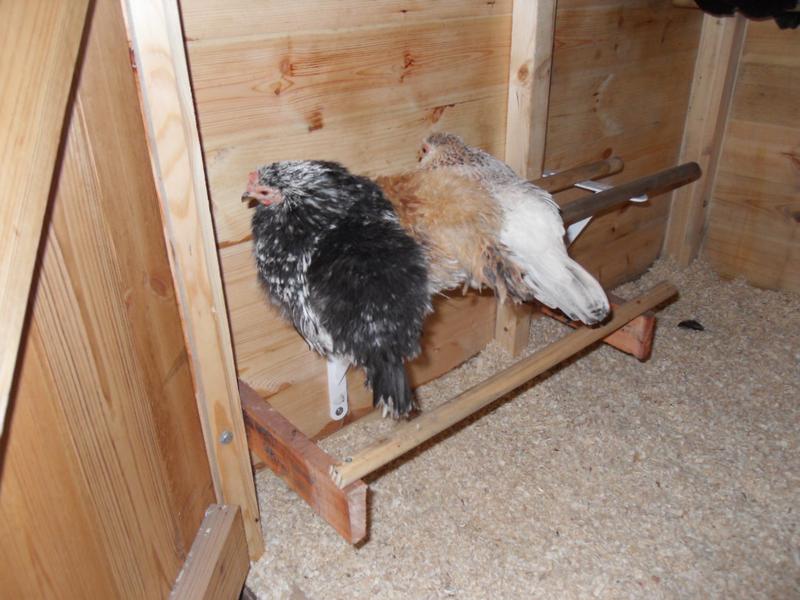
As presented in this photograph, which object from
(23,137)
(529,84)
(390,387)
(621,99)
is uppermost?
(23,137)

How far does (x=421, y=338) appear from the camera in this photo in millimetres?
1471

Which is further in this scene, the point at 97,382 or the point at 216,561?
the point at 216,561

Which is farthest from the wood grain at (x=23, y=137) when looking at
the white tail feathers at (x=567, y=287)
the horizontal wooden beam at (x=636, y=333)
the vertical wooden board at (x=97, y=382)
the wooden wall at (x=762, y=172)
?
the wooden wall at (x=762, y=172)

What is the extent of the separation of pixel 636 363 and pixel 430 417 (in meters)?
1.02

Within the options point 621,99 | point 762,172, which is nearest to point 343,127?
point 621,99

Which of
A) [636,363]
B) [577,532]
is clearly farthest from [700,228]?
[577,532]

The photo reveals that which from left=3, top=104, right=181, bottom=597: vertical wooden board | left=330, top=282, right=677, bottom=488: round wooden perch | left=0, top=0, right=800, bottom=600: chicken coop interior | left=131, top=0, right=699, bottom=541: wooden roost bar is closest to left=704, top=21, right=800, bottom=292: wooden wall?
left=0, top=0, right=800, bottom=600: chicken coop interior

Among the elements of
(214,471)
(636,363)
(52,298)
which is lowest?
(636,363)

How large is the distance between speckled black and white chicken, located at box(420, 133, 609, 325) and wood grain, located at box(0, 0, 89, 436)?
681 mm

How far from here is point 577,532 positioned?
1278 mm

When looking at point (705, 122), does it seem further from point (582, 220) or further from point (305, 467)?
point (305, 467)

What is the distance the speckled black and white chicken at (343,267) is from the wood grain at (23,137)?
440mm

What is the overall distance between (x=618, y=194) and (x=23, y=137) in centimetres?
119

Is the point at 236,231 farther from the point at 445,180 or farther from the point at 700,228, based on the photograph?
the point at 700,228
